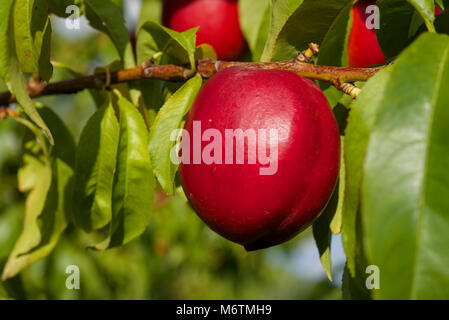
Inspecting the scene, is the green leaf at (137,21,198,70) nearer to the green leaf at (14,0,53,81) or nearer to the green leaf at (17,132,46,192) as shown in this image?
the green leaf at (14,0,53,81)

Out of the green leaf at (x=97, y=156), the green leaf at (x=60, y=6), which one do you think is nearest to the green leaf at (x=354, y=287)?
the green leaf at (x=97, y=156)

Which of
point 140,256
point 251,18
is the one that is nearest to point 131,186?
point 251,18

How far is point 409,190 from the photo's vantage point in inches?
20.1

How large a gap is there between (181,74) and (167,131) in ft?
0.49

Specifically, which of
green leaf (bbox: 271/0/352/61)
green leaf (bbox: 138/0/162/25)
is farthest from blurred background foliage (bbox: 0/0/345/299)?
green leaf (bbox: 271/0/352/61)

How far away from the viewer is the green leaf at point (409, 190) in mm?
495

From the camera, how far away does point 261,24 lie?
1.22 meters

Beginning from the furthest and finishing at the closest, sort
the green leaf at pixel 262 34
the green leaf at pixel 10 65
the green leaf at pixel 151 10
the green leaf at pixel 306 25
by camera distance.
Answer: the green leaf at pixel 151 10 < the green leaf at pixel 262 34 < the green leaf at pixel 306 25 < the green leaf at pixel 10 65

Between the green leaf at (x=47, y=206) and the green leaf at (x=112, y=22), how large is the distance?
23 cm

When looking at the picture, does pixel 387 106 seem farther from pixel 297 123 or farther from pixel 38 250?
pixel 38 250

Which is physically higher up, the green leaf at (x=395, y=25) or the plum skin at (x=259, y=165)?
the green leaf at (x=395, y=25)

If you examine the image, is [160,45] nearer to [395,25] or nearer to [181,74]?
[181,74]

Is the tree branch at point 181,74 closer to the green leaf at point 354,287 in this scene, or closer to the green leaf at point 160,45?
the green leaf at point 160,45

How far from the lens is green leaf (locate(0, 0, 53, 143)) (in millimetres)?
742
